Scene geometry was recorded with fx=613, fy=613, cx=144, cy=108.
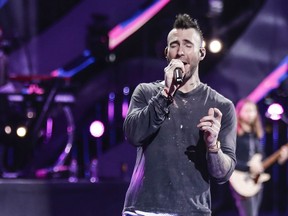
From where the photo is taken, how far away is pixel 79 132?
868 cm

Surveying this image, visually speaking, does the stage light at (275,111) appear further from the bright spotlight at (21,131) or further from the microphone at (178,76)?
the microphone at (178,76)

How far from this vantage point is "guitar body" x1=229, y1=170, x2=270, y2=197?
20.6ft

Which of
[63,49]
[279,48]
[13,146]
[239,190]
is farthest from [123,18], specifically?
[239,190]

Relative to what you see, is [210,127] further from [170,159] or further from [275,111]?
[275,111]

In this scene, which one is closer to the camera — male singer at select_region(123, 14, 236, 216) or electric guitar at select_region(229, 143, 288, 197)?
male singer at select_region(123, 14, 236, 216)

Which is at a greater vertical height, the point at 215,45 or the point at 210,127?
the point at 215,45

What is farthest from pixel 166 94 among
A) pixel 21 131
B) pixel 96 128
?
pixel 96 128

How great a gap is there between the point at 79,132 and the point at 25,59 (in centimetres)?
129

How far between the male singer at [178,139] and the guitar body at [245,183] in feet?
12.4

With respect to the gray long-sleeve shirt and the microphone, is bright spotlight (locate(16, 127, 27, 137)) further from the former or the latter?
the microphone

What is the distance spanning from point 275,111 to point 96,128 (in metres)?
2.44

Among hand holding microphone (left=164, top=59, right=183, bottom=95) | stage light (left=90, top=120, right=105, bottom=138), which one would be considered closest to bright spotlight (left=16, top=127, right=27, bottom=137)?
stage light (left=90, top=120, right=105, bottom=138)

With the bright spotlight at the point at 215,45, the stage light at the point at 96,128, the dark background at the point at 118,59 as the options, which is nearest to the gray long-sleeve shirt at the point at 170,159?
the dark background at the point at 118,59

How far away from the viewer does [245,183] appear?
6332mm
